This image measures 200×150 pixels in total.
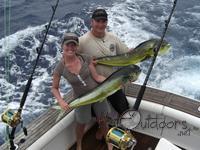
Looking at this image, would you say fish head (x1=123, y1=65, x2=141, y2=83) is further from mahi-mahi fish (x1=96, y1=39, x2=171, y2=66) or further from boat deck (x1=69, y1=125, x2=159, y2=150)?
boat deck (x1=69, y1=125, x2=159, y2=150)

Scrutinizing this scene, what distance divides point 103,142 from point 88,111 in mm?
654

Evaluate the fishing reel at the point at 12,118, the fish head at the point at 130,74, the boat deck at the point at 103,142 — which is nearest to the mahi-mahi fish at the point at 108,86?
the fish head at the point at 130,74

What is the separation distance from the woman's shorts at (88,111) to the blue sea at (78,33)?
2.32 m

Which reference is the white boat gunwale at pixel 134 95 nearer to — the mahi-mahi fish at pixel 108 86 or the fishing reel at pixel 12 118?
the fishing reel at pixel 12 118

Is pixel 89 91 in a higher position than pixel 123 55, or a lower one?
lower

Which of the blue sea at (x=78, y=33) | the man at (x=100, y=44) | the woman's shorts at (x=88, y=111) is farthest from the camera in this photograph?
the blue sea at (x=78, y=33)

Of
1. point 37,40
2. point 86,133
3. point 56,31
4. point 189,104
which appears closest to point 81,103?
point 86,133

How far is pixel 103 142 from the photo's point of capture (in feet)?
13.1

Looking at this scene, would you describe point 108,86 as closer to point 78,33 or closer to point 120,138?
point 120,138

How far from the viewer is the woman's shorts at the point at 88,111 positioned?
136 inches

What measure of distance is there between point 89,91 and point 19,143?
753 millimetres

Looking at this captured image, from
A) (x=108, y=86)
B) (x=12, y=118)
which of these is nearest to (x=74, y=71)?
(x=108, y=86)

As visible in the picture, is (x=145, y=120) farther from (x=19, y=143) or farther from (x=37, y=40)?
(x=37, y=40)

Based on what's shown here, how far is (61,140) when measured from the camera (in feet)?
12.1
